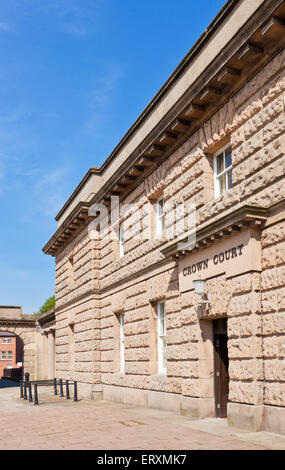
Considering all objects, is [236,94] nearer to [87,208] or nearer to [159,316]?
[159,316]

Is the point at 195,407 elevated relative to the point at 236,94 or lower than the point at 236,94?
lower

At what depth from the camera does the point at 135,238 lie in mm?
17531

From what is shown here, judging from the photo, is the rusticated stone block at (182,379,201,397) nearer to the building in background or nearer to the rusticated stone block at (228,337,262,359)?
the rusticated stone block at (228,337,262,359)

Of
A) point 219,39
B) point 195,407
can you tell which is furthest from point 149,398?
point 219,39

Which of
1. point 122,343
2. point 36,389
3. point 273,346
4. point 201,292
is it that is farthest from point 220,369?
point 36,389

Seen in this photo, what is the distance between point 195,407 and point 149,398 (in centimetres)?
342

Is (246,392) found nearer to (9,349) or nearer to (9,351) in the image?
(9,351)

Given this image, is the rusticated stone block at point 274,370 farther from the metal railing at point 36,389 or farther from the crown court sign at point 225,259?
the metal railing at point 36,389

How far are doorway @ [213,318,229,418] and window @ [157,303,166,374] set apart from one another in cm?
327

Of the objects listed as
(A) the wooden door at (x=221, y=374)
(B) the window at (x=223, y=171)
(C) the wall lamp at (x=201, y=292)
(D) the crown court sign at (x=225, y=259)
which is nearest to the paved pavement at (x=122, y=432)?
(A) the wooden door at (x=221, y=374)

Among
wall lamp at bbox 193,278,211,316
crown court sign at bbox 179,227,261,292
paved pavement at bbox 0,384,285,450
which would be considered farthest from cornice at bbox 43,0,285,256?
paved pavement at bbox 0,384,285,450

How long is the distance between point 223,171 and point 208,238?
1796 millimetres

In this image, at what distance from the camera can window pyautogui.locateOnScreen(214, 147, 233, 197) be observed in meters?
12.6

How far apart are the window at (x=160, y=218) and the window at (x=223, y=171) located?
3.23 meters
